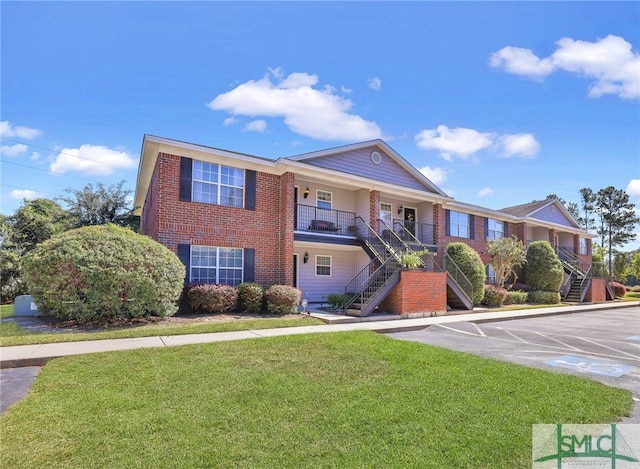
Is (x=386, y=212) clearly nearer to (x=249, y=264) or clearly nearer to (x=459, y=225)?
(x=459, y=225)

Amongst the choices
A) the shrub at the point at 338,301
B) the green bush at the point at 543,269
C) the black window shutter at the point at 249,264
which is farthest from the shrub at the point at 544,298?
the black window shutter at the point at 249,264

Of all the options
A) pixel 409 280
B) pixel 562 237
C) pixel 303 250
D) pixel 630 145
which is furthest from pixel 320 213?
pixel 562 237

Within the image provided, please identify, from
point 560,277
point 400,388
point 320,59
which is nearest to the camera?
point 400,388

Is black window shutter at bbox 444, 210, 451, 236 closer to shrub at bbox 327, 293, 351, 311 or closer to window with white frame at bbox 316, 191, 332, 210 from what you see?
window with white frame at bbox 316, 191, 332, 210

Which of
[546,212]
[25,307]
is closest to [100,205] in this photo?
[25,307]

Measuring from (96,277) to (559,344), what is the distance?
12.0m

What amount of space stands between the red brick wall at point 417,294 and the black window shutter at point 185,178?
852cm

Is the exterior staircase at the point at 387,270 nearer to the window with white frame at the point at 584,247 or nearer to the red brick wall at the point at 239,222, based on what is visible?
the red brick wall at the point at 239,222

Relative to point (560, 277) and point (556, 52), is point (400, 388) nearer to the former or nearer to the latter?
point (556, 52)

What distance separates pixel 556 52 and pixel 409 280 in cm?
871

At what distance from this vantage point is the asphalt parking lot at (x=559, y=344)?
6555 mm

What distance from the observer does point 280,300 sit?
13172 millimetres

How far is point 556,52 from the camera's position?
36.3ft

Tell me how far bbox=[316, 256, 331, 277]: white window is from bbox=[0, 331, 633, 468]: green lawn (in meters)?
11.7
